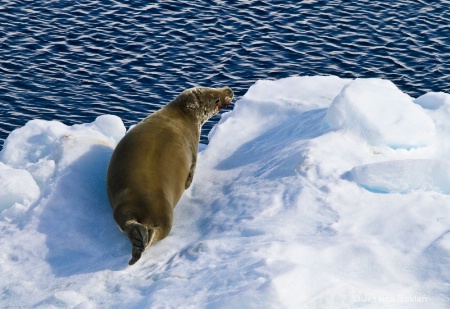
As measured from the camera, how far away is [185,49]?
16.6 metres

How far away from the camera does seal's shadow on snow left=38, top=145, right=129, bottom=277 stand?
7562mm

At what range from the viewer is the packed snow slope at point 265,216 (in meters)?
6.55

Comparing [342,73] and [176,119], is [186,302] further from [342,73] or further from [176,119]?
[342,73]

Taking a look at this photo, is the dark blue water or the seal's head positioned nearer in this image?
the seal's head

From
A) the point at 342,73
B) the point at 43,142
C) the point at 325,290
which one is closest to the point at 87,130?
the point at 43,142

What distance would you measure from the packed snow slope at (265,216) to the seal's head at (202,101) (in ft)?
0.90

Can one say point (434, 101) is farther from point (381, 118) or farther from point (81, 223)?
point (81, 223)

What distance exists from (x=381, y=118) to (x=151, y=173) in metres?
2.46

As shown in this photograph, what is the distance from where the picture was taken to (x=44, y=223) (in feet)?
26.2

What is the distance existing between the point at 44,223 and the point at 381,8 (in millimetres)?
12604

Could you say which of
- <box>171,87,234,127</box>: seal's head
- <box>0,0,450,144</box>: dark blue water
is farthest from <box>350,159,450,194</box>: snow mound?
<box>0,0,450,144</box>: dark blue water

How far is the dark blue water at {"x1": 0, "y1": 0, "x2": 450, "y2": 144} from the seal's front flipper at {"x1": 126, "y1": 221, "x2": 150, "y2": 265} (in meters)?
6.29

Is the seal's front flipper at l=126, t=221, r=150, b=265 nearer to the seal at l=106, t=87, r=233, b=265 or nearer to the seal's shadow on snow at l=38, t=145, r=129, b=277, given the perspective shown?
the seal at l=106, t=87, r=233, b=265

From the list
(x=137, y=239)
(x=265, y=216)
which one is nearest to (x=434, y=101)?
(x=265, y=216)
